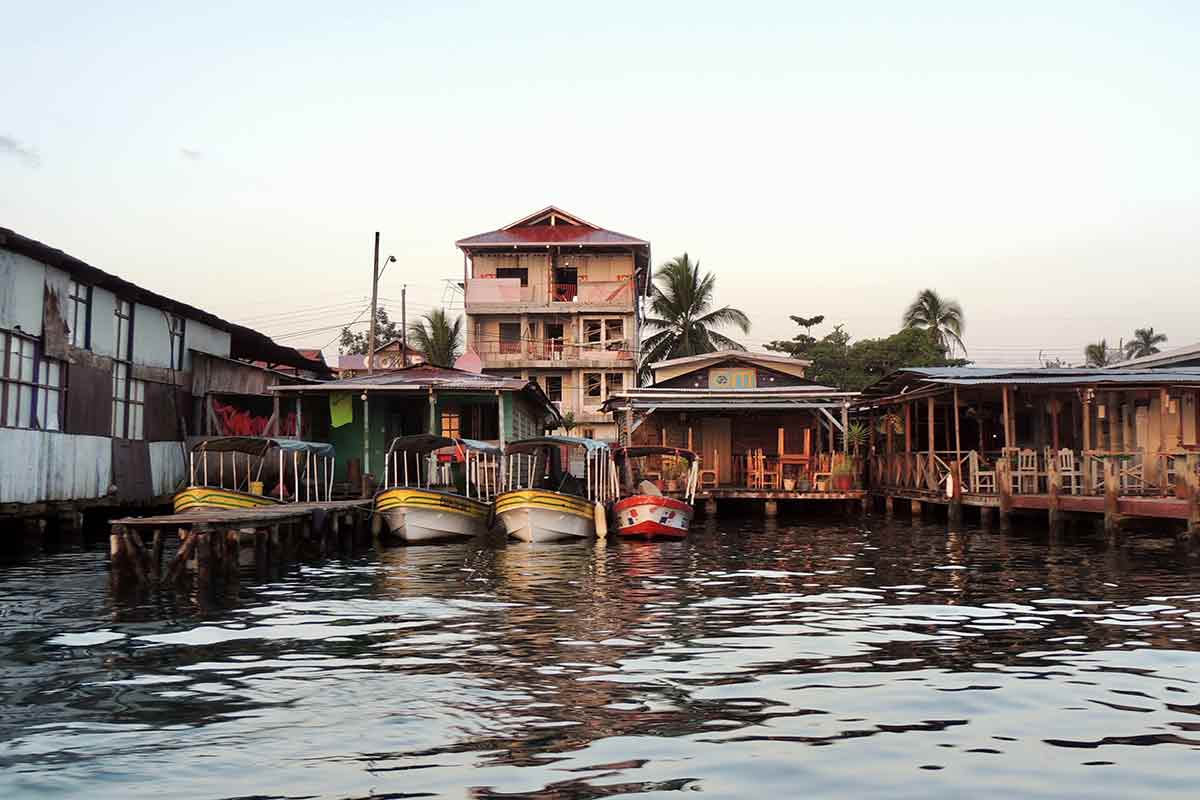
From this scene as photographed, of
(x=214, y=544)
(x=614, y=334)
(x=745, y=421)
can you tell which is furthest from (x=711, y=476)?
(x=214, y=544)

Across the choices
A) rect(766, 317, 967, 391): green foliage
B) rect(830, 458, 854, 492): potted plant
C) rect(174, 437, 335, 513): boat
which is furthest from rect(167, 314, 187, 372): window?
rect(766, 317, 967, 391): green foliage

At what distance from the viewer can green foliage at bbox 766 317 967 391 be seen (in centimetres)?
5653

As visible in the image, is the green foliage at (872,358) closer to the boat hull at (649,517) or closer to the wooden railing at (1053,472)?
the wooden railing at (1053,472)

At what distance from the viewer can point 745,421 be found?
39375 mm

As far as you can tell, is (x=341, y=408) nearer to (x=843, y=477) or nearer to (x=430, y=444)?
(x=430, y=444)

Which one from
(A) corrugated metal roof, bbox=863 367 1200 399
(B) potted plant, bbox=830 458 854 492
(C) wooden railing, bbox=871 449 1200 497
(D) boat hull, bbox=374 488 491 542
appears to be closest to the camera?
(C) wooden railing, bbox=871 449 1200 497

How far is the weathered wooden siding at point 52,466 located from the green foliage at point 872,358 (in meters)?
38.7

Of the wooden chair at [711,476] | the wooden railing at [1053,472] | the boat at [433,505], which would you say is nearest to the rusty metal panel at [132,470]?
the boat at [433,505]

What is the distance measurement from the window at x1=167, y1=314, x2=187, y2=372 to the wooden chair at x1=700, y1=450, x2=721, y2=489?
15.9 meters

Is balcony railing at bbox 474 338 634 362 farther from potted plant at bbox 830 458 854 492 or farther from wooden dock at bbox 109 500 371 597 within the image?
wooden dock at bbox 109 500 371 597

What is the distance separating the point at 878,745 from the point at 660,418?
107 ft

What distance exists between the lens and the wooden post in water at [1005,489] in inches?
973

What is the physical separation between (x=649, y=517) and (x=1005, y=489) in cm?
812

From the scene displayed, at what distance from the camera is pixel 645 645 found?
10.8m
